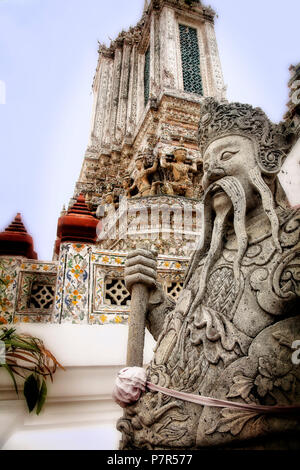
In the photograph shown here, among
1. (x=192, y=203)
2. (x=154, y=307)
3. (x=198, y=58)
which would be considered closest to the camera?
(x=154, y=307)

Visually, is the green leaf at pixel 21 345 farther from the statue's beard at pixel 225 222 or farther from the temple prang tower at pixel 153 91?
the temple prang tower at pixel 153 91

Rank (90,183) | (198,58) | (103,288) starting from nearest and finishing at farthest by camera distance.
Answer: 1. (103,288)
2. (198,58)
3. (90,183)

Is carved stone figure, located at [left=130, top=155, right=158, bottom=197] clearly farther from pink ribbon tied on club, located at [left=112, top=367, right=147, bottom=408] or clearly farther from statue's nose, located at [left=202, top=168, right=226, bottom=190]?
pink ribbon tied on club, located at [left=112, top=367, right=147, bottom=408]

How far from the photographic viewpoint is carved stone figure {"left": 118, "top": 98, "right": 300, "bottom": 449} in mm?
839

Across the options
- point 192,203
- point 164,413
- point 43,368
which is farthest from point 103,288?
point 192,203

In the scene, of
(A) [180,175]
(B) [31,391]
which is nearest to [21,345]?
(B) [31,391]

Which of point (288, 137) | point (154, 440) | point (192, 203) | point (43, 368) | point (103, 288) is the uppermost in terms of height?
point (192, 203)

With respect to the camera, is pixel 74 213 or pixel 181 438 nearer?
pixel 181 438

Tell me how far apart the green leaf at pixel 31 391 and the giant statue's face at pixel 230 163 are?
1122 millimetres

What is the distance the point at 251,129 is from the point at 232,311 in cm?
80

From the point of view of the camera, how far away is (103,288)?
2707mm

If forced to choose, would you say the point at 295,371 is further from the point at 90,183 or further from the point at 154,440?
the point at 90,183

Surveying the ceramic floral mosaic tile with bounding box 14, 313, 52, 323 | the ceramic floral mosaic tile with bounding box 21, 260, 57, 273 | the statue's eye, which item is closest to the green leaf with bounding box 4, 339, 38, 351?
the statue's eye

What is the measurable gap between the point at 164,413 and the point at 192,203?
6.17 m
